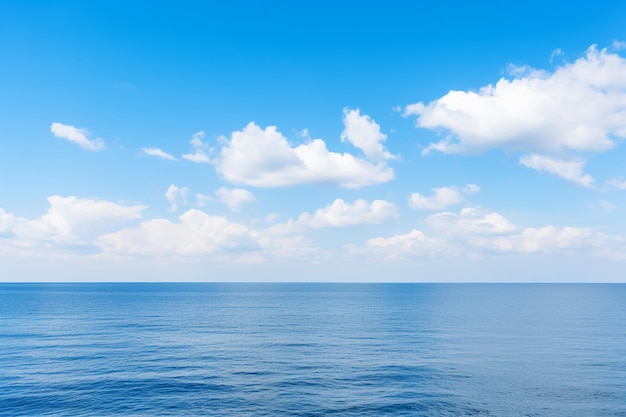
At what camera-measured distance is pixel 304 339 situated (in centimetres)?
9875

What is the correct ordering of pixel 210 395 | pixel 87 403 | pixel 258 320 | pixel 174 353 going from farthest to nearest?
pixel 258 320 < pixel 174 353 < pixel 210 395 < pixel 87 403

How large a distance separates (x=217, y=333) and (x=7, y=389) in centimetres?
5347

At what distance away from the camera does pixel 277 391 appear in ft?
195

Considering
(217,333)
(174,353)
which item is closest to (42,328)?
(217,333)

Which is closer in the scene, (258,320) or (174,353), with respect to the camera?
(174,353)

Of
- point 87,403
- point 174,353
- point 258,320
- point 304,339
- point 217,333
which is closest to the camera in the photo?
point 87,403

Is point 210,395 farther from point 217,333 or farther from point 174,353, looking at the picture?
point 217,333

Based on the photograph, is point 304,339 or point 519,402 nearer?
point 519,402

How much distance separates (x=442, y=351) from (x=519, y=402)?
95.6 feet

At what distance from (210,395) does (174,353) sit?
27.3 metres

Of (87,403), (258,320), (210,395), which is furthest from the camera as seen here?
(258,320)

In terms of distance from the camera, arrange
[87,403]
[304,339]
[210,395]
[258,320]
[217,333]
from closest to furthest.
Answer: [87,403]
[210,395]
[304,339]
[217,333]
[258,320]

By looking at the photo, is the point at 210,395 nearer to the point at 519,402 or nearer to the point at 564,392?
the point at 519,402

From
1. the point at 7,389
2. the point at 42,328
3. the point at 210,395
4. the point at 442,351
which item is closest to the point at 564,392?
the point at 442,351
